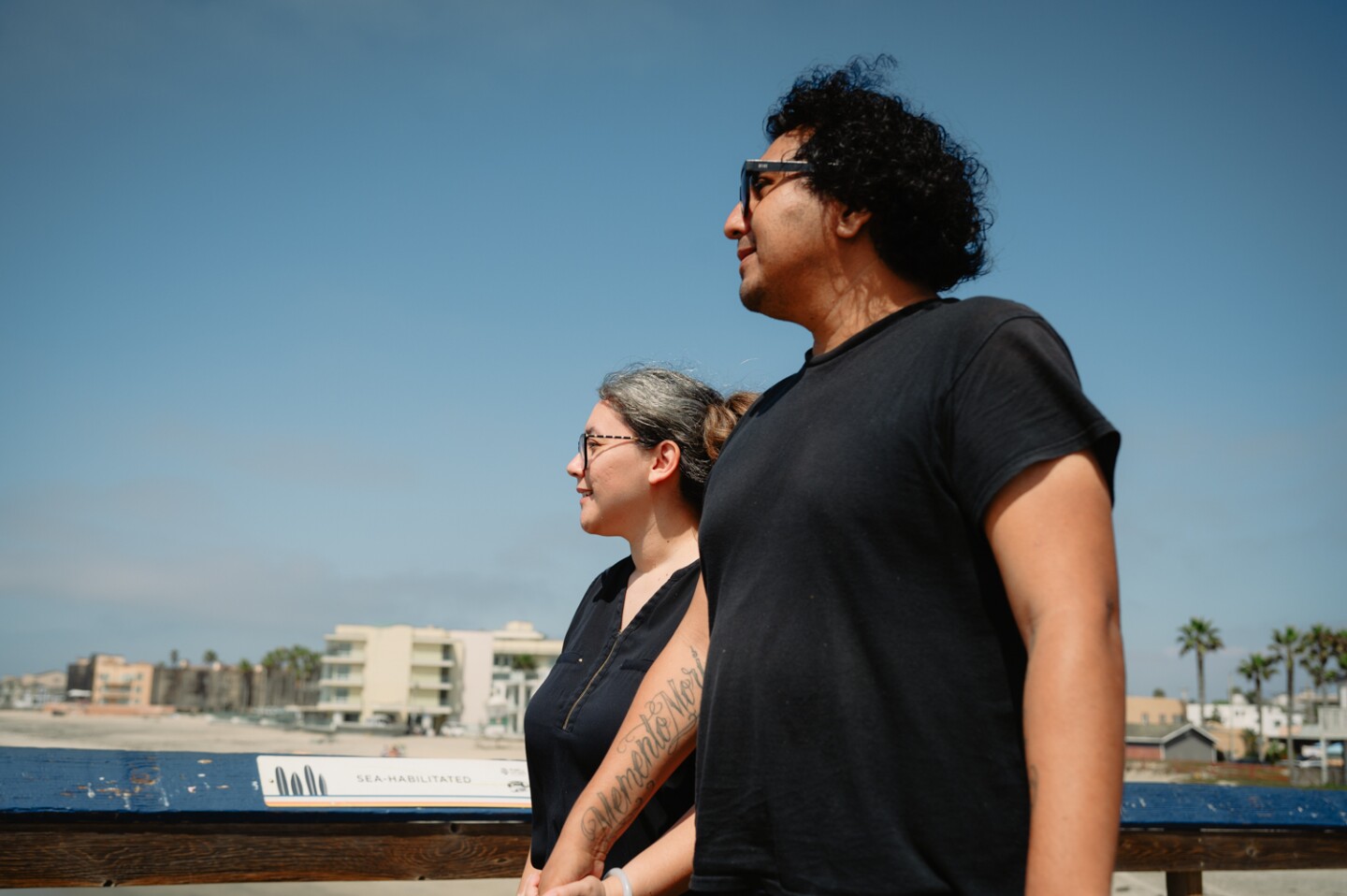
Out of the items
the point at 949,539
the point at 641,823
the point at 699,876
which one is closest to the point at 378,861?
the point at 641,823

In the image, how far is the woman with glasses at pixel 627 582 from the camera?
9.14 ft

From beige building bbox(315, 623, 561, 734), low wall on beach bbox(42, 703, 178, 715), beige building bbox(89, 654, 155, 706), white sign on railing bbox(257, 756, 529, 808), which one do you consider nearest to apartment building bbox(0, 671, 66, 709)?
beige building bbox(89, 654, 155, 706)

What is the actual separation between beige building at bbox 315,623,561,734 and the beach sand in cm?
812

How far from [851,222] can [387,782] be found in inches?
101

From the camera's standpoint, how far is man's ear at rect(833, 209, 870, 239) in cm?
194

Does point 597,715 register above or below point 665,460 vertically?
below

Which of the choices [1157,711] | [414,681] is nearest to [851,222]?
[414,681]

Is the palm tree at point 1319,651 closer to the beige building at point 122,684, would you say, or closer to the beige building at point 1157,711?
the beige building at point 1157,711

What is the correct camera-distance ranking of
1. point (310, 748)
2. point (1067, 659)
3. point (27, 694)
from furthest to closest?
point (27, 694) < point (310, 748) < point (1067, 659)

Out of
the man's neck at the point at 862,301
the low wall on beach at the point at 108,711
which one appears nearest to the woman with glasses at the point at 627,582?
the man's neck at the point at 862,301

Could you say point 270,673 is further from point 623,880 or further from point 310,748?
point 623,880

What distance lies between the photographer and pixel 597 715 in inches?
110

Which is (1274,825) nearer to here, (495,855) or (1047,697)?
(495,855)

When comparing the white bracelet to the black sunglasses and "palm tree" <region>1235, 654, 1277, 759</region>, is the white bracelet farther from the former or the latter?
"palm tree" <region>1235, 654, 1277, 759</region>
